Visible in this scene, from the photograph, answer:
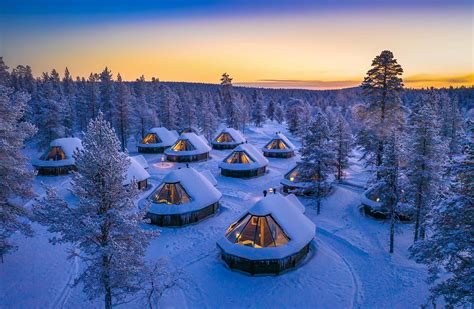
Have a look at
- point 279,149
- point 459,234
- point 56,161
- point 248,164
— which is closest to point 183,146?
point 248,164

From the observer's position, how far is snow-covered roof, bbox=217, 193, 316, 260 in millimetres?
15835

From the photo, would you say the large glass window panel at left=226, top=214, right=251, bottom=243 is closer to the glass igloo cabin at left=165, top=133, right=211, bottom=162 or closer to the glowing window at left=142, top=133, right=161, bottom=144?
the glass igloo cabin at left=165, top=133, right=211, bottom=162

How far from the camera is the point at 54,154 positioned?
34.2 metres

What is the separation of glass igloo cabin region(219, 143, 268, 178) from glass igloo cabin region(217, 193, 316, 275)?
16735 mm

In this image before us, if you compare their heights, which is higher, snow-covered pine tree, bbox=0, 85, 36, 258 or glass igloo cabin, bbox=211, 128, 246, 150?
snow-covered pine tree, bbox=0, 85, 36, 258

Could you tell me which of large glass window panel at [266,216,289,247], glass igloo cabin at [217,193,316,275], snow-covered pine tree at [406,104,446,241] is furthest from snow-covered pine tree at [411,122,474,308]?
snow-covered pine tree at [406,104,446,241]

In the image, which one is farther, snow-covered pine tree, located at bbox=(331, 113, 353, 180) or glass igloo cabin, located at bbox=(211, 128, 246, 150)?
glass igloo cabin, located at bbox=(211, 128, 246, 150)

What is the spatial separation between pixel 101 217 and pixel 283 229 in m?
9.65

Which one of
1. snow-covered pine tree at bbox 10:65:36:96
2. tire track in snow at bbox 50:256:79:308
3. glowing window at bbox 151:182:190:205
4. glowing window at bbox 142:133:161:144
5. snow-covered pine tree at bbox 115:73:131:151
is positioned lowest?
tire track in snow at bbox 50:256:79:308

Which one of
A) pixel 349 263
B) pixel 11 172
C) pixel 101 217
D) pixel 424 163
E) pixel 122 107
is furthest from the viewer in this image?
pixel 122 107

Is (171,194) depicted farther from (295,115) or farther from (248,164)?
(295,115)

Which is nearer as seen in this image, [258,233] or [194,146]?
[258,233]

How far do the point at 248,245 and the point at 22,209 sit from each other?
39.1ft

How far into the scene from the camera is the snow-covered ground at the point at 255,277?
45.0 ft
